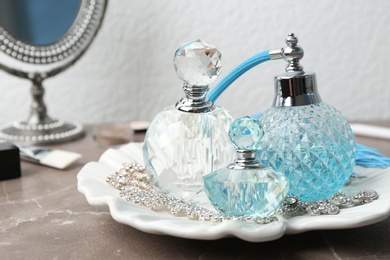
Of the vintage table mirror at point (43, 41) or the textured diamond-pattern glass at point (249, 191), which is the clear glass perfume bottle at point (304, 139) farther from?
the vintage table mirror at point (43, 41)

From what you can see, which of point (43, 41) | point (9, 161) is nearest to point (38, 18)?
point (43, 41)

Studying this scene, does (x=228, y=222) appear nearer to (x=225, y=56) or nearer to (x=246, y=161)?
(x=246, y=161)

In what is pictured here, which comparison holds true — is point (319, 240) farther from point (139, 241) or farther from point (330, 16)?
point (330, 16)

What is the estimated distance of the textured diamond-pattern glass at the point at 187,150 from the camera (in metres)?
0.52

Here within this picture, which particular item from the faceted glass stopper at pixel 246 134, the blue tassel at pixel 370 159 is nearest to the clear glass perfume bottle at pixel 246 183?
the faceted glass stopper at pixel 246 134

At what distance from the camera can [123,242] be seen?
0.48 metres

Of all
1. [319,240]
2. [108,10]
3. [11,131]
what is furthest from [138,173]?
[108,10]

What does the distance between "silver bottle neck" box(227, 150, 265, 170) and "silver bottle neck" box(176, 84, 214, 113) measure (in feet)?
0.24

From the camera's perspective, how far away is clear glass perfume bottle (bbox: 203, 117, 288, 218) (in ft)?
1.47

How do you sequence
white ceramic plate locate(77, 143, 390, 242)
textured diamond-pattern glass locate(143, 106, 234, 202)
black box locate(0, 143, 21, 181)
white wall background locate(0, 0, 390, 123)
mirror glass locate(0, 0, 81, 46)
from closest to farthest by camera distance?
white ceramic plate locate(77, 143, 390, 242) < textured diamond-pattern glass locate(143, 106, 234, 202) < black box locate(0, 143, 21, 181) < mirror glass locate(0, 0, 81, 46) < white wall background locate(0, 0, 390, 123)

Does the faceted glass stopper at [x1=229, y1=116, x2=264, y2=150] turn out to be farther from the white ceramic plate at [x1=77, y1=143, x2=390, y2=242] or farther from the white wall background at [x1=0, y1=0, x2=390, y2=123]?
the white wall background at [x1=0, y1=0, x2=390, y2=123]

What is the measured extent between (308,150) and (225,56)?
1.81ft

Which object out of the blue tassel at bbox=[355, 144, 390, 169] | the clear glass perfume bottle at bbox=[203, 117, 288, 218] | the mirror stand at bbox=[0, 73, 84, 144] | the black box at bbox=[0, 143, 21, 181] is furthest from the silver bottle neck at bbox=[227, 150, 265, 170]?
the mirror stand at bbox=[0, 73, 84, 144]

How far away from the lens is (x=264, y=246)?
459 millimetres
